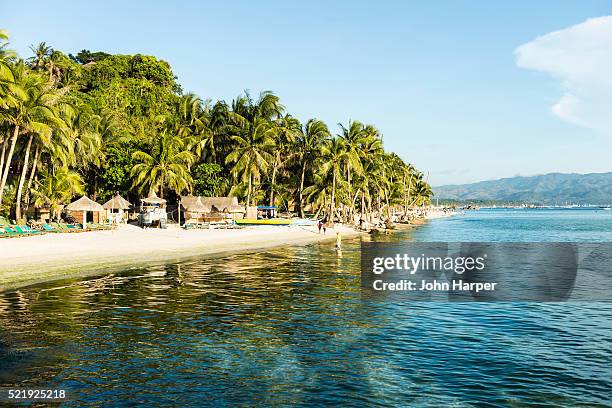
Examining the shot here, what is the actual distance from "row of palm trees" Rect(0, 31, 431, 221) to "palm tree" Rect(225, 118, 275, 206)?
0.48 feet

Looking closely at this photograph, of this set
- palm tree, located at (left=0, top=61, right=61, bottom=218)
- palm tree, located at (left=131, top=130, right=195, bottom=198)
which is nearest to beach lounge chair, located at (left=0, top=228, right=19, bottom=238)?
palm tree, located at (left=0, top=61, right=61, bottom=218)

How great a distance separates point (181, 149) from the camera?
7444 cm

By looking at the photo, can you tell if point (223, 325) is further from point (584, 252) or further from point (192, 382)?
point (584, 252)

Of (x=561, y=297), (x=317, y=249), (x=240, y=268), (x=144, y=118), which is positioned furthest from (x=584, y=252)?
(x=144, y=118)

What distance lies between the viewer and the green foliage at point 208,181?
73.7 meters

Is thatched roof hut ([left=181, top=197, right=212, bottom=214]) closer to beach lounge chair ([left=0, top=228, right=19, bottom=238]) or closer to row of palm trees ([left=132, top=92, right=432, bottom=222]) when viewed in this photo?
row of palm trees ([left=132, top=92, right=432, bottom=222])

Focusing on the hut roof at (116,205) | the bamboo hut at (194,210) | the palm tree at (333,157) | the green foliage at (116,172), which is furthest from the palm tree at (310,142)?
the hut roof at (116,205)

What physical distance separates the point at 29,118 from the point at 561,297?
40406mm

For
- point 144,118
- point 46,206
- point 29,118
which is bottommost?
point 46,206

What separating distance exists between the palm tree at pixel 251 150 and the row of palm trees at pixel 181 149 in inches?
5.8

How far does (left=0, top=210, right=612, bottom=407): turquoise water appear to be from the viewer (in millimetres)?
10602

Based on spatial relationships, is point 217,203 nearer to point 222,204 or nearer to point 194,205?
point 222,204

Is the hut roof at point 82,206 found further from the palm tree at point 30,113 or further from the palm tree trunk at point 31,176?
the palm tree at point 30,113

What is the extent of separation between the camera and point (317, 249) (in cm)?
4488
